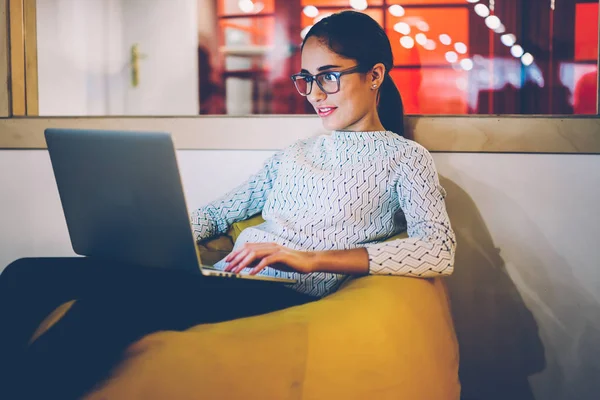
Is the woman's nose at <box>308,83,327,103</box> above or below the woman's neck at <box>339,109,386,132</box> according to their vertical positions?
above

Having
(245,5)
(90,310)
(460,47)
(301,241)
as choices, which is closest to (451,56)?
(460,47)

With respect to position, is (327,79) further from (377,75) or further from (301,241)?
(301,241)

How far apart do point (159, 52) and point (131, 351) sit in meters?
3.70

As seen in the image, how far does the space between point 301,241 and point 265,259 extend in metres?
0.30

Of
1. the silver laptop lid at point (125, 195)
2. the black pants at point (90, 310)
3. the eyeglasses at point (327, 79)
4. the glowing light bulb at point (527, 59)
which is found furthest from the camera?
the glowing light bulb at point (527, 59)

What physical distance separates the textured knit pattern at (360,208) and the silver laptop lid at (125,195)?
386 millimetres

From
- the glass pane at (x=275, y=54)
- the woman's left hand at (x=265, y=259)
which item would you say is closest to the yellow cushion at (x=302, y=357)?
the woman's left hand at (x=265, y=259)

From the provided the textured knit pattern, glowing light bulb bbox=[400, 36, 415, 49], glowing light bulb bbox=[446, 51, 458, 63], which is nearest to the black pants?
the textured knit pattern

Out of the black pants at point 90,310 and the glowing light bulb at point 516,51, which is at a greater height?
the glowing light bulb at point 516,51

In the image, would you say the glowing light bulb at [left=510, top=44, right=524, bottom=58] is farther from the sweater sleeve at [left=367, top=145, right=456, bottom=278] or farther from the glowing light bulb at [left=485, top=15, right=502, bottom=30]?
the sweater sleeve at [left=367, top=145, right=456, bottom=278]

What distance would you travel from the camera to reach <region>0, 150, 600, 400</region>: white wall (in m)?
1.65

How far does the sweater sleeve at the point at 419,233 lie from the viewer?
1147mm

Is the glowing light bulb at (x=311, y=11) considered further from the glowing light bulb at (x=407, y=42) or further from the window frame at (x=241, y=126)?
the window frame at (x=241, y=126)

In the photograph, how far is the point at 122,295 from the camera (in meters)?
0.91
